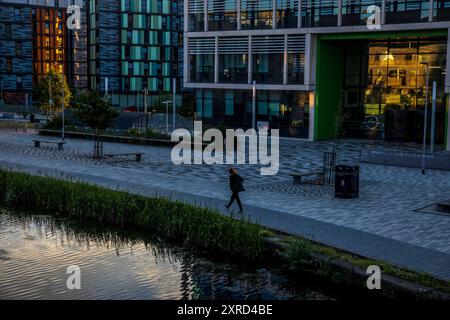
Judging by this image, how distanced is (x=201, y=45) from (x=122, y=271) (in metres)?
34.9

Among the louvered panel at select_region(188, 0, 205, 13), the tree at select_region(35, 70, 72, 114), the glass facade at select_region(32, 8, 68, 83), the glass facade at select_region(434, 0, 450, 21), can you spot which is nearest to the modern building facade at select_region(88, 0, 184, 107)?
the glass facade at select_region(32, 8, 68, 83)

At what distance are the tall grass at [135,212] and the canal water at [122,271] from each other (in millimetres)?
508

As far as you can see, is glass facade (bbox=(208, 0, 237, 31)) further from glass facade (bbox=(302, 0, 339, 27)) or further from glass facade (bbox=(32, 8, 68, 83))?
glass facade (bbox=(32, 8, 68, 83))

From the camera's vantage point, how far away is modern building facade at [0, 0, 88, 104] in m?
Result: 100

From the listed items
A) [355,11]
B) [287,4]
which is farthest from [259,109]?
[355,11]

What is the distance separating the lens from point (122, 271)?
14125 mm

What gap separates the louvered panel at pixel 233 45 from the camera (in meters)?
44.9

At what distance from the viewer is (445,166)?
93.2 feet

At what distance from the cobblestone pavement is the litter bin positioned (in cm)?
38

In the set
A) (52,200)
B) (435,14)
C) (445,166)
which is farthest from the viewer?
(435,14)

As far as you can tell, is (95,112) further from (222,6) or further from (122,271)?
(122,271)

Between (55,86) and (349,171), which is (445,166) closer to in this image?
(349,171)
